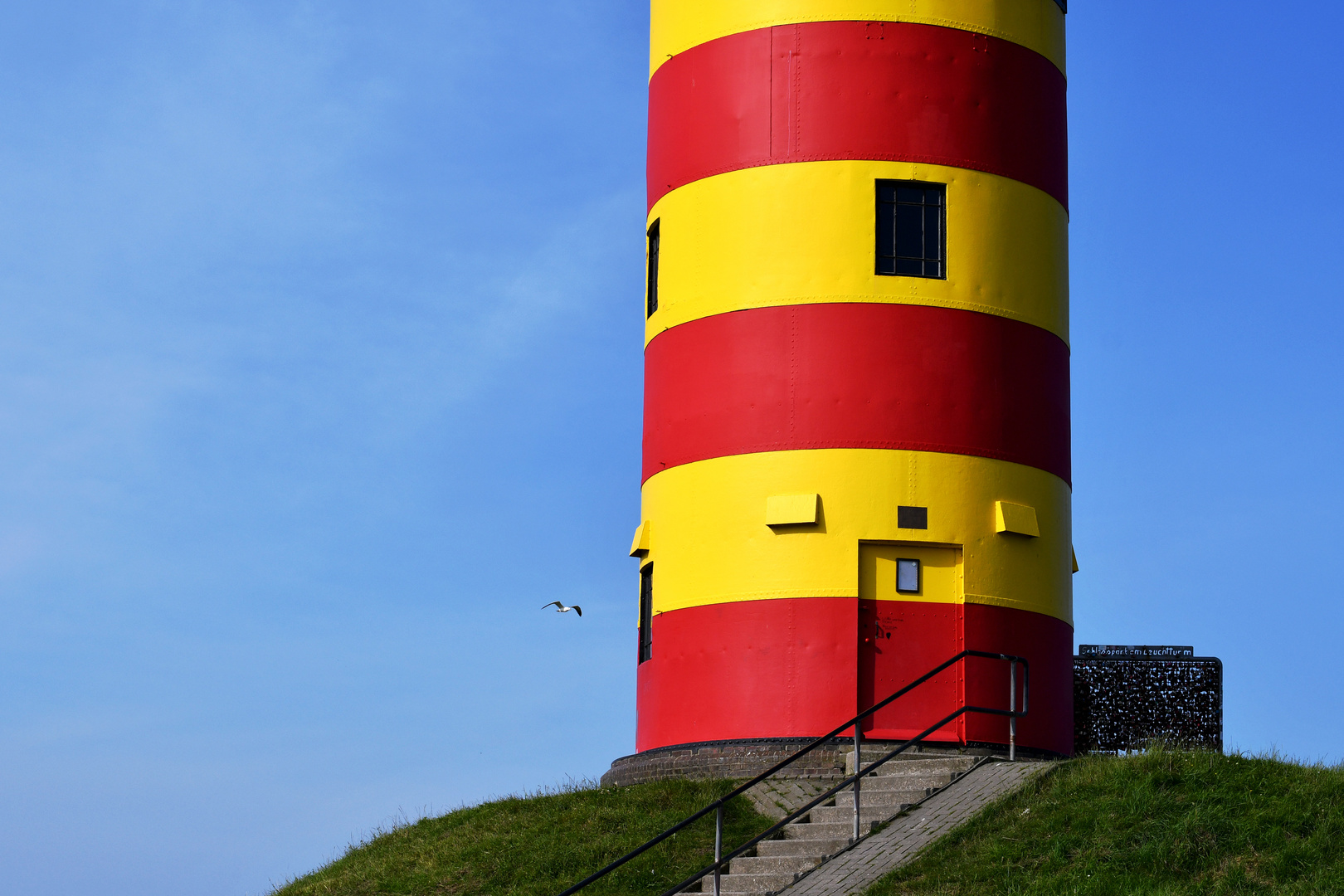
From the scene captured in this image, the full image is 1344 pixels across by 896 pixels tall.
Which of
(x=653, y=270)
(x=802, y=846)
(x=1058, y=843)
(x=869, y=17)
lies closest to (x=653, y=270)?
(x=653, y=270)

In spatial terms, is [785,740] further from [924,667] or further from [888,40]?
[888,40]

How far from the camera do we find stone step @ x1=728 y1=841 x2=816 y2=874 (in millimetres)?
15336

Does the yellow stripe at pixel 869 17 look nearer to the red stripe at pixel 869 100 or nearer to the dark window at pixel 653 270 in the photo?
the red stripe at pixel 869 100

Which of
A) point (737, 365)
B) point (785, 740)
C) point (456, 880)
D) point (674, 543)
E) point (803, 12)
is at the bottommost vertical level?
point (456, 880)

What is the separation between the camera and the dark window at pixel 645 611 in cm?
2155

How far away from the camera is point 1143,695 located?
23.8m

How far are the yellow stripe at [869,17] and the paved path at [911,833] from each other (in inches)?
351

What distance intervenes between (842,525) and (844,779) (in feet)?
9.32

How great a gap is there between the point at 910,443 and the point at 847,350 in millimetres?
1272

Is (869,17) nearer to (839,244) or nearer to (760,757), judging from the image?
(839,244)

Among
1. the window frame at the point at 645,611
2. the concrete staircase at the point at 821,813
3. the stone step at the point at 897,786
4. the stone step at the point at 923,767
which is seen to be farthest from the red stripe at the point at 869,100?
the stone step at the point at 897,786

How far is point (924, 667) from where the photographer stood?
19.3 meters

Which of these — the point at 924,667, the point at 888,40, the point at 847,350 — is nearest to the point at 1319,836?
the point at 924,667

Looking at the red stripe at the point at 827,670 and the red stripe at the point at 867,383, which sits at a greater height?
the red stripe at the point at 867,383
